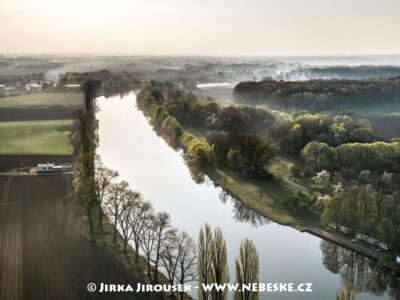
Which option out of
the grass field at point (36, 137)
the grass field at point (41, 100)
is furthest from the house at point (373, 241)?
the grass field at point (41, 100)

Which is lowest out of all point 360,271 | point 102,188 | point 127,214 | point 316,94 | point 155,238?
point 360,271

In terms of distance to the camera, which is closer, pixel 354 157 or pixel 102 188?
pixel 102 188

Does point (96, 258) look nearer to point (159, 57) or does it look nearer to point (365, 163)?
point (365, 163)

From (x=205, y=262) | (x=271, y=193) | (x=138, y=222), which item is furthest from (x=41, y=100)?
(x=205, y=262)

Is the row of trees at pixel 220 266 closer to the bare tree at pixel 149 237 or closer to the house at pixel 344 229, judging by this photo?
the bare tree at pixel 149 237

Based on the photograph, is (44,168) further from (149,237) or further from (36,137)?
(149,237)
